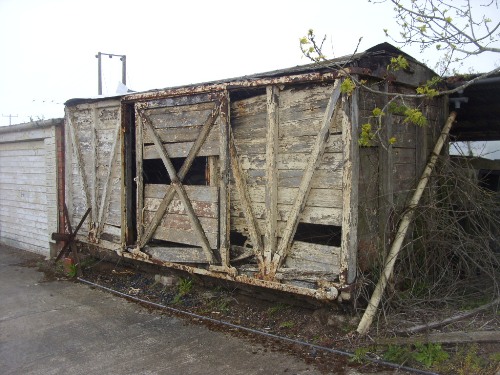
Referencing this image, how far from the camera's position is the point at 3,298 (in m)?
7.25

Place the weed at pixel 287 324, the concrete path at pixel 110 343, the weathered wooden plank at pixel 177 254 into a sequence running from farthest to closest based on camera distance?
→ the weathered wooden plank at pixel 177 254 → the weed at pixel 287 324 → the concrete path at pixel 110 343

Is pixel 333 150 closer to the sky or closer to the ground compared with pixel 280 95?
closer to the ground

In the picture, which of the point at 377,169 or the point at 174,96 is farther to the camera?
the point at 174,96

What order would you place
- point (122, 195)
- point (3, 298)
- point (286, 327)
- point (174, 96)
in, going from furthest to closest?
point (122, 195)
point (3, 298)
point (174, 96)
point (286, 327)

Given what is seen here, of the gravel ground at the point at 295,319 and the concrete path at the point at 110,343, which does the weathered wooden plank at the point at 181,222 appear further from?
the concrete path at the point at 110,343

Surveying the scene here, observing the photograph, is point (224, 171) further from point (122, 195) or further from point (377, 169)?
point (122, 195)

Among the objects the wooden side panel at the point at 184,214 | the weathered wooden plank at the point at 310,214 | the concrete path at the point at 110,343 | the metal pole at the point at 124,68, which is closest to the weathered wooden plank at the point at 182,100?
the wooden side panel at the point at 184,214

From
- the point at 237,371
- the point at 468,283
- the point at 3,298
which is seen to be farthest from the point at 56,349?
the point at 468,283

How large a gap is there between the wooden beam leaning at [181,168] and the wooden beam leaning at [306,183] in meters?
1.61

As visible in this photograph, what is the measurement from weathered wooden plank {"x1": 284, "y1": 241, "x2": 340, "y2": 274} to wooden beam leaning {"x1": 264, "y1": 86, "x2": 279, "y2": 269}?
0.26 meters

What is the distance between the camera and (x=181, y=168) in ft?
21.6

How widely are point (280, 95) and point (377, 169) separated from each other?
57.2 inches

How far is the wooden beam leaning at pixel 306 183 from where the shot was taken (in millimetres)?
5020

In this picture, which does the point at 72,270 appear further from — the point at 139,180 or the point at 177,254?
the point at 177,254
